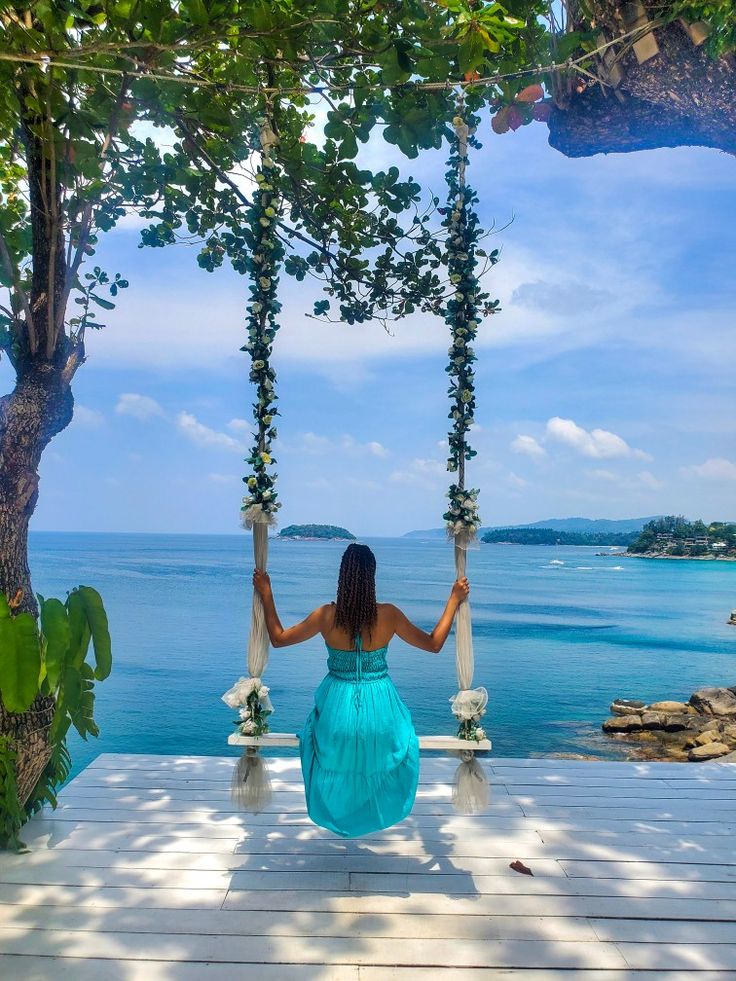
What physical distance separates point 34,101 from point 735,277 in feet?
204

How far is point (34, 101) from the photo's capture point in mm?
3129

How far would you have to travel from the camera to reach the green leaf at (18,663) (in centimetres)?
242

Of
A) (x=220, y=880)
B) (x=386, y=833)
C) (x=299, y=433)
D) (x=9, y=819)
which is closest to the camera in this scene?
(x=220, y=880)

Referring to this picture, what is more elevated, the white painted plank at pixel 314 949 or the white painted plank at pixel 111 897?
the white painted plank at pixel 111 897

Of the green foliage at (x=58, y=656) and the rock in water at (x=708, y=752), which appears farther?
the rock in water at (x=708, y=752)

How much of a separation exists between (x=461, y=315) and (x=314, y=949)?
2.46 meters

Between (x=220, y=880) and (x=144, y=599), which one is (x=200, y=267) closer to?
(x=220, y=880)

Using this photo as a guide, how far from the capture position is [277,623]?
309cm

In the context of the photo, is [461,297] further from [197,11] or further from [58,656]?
[58,656]

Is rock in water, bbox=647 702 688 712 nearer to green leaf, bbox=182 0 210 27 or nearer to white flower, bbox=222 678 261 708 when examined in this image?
white flower, bbox=222 678 261 708

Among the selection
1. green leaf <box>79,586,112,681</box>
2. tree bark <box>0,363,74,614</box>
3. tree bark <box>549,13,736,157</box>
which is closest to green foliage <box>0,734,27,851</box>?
tree bark <box>0,363,74,614</box>

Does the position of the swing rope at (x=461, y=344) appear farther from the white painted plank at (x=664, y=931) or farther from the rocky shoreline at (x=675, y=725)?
the rocky shoreline at (x=675, y=725)

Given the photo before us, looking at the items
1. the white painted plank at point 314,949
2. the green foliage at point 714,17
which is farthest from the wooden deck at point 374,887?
the green foliage at point 714,17

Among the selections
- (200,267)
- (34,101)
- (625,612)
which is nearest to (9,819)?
(34,101)
